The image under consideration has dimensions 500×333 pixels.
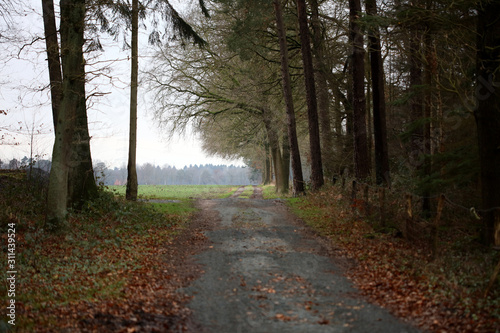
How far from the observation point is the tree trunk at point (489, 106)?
8203mm

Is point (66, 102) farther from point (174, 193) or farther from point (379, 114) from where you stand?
point (174, 193)

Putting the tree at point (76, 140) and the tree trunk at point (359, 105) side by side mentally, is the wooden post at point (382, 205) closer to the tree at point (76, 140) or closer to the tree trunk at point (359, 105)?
the tree trunk at point (359, 105)

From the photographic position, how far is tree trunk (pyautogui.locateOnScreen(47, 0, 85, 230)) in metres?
10.5

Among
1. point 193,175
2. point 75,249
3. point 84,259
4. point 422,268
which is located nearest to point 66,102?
point 75,249

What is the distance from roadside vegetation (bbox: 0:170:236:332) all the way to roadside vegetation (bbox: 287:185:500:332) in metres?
3.62

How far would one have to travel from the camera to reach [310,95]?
1953cm

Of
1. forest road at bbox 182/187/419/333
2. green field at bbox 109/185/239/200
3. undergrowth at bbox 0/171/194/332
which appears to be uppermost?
green field at bbox 109/185/239/200

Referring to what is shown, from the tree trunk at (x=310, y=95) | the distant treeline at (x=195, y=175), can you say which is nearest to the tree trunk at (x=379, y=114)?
the tree trunk at (x=310, y=95)

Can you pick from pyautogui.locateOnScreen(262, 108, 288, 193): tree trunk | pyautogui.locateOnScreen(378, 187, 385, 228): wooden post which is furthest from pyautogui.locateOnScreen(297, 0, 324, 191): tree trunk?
pyautogui.locateOnScreen(378, 187, 385, 228): wooden post

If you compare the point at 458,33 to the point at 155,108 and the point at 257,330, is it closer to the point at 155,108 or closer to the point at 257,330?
the point at 257,330

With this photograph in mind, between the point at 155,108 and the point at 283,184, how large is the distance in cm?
1011

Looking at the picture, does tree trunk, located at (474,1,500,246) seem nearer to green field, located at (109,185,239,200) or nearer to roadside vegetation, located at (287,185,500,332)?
roadside vegetation, located at (287,185,500,332)

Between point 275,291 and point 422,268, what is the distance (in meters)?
2.88

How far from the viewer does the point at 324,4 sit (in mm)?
21984
